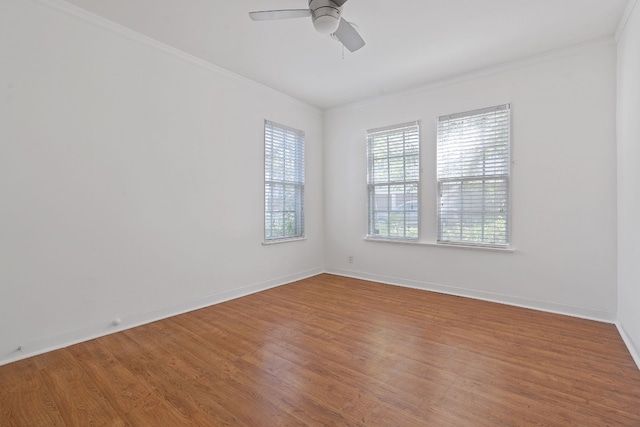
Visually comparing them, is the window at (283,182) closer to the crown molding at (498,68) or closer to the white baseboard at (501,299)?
the crown molding at (498,68)

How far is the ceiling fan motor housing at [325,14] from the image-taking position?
85.7 inches

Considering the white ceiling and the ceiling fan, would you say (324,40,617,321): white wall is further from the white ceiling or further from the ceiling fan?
the ceiling fan

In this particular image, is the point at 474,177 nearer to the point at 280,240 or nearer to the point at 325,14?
the point at 325,14

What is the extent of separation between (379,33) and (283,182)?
2.33m

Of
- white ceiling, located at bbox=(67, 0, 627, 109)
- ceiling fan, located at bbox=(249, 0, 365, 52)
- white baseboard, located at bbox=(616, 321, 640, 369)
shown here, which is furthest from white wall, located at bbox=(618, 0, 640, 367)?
ceiling fan, located at bbox=(249, 0, 365, 52)

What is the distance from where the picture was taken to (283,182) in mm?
4480

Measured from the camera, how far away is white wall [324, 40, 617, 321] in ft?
9.83

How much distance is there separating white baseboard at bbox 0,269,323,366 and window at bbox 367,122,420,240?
1.90m

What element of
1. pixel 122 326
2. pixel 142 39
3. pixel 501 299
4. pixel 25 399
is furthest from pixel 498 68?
pixel 25 399

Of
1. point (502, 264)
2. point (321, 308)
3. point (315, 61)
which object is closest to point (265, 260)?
point (321, 308)

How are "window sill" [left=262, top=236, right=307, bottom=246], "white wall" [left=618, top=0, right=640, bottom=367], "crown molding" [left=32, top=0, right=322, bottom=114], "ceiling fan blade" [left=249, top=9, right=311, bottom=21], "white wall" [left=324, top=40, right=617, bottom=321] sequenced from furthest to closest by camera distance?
"window sill" [left=262, top=236, right=307, bottom=246] < "white wall" [left=324, top=40, right=617, bottom=321] < "crown molding" [left=32, top=0, right=322, bottom=114] < "white wall" [left=618, top=0, right=640, bottom=367] < "ceiling fan blade" [left=249, top=9, right=311, bottom=21]

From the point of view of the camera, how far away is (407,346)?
2.46m

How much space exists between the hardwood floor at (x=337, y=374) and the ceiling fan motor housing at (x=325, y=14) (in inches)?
98.3

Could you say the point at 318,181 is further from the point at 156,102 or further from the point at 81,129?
the point at 81,129
